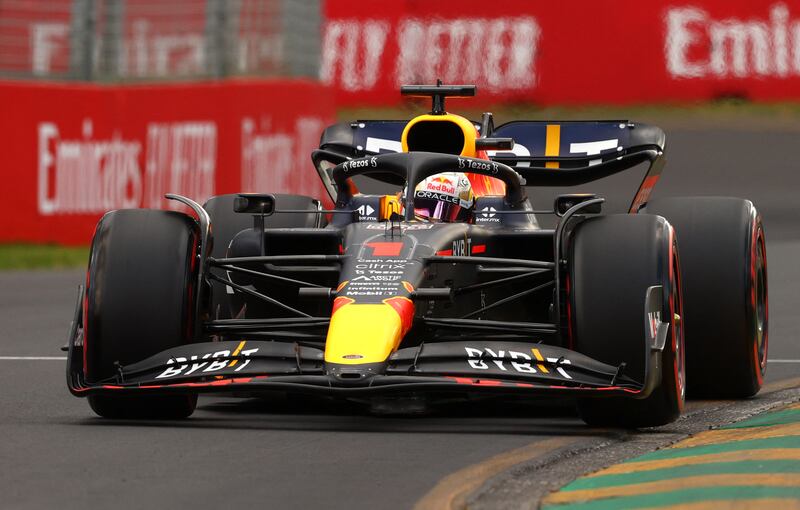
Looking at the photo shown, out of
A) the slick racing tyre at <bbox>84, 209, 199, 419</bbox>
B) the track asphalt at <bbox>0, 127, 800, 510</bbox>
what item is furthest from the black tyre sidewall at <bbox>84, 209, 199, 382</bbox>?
the track asphalt at <bbox>0, 127, 800, 510</bbox>

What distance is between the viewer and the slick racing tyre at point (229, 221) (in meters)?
9.40

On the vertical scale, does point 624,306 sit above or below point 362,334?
above

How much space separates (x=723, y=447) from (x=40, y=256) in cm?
1101

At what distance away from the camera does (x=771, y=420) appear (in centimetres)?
764

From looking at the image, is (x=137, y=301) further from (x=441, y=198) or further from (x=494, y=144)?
(x=494, y=144)

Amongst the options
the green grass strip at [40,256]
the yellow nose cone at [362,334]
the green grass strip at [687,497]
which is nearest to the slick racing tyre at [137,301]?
the yellow nose cone at [362,334]

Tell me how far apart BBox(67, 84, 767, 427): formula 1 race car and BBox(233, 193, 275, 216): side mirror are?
0.01m

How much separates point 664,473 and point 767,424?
145 cm

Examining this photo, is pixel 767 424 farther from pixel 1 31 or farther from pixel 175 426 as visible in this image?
pixel 1 31

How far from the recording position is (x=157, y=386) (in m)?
7.31

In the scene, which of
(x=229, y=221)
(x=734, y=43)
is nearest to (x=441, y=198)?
(x=229, y=221)

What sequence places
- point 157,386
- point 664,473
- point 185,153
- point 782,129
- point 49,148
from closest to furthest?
1. point 664,473
2. point 157,386
3. point 49,148
4. point 185,153
5. point 782,129

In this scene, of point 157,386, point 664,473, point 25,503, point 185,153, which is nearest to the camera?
point 25,503

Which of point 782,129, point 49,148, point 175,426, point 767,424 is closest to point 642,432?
point 767,424
